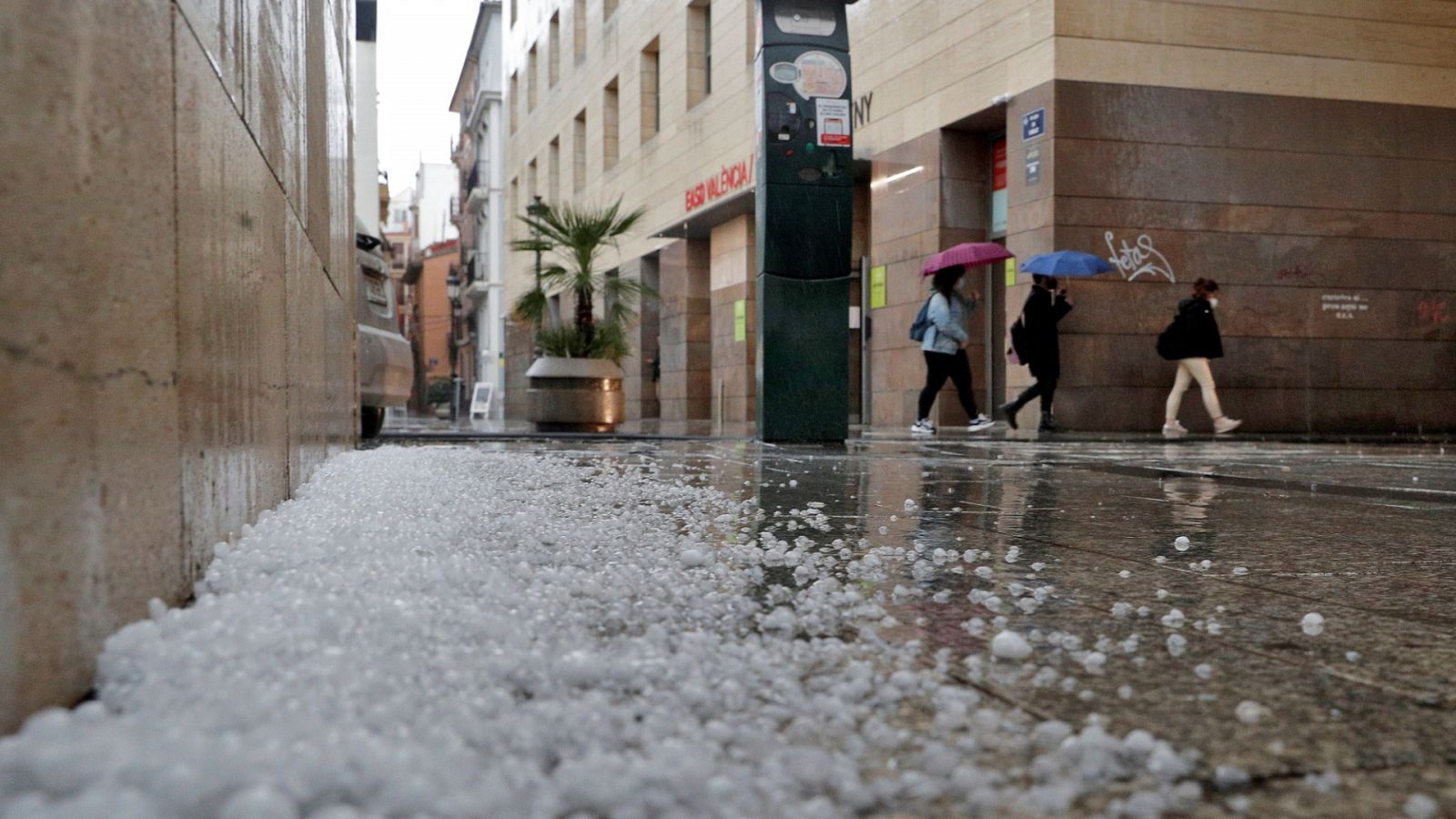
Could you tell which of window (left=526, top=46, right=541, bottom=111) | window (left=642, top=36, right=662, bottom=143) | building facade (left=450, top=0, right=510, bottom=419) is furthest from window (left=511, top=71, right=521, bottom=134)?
window (left=642, top=36, right=662, bottom=143)

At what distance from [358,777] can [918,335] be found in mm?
10134

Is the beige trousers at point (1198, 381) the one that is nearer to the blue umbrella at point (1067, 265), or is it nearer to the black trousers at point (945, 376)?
the blue umbrella at point (1067, 265)

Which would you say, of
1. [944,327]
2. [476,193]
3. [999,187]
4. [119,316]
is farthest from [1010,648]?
[476,193]

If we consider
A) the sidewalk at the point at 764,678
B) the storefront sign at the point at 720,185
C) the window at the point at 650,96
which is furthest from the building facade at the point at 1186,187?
the sidewalk at the point at 764,678

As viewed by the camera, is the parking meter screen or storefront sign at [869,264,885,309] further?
storefront sign at [869,264,885,309]

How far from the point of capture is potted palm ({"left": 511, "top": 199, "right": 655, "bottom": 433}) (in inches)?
446

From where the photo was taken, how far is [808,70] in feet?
24.9

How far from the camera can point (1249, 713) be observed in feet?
3.85

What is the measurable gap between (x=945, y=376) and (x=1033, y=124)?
3.04 metres

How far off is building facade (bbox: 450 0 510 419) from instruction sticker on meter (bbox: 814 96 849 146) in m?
25.0

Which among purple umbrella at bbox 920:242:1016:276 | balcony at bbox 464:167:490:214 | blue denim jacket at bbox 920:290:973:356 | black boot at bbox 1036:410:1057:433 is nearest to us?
blue denim jacket at bbox 920:290:973:356

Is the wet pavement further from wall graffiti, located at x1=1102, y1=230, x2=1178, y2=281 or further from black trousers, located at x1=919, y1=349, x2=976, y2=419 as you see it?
wall graffiti, located at x1=1102, y1=230, x2=1178, y2=281

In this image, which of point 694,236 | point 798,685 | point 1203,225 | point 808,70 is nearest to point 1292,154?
point 1203,225

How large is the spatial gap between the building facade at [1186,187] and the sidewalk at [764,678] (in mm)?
9732
